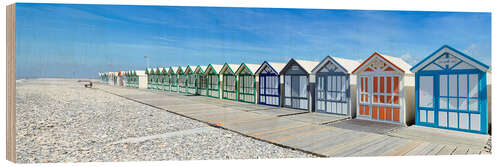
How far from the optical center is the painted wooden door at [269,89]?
1224 centimetres

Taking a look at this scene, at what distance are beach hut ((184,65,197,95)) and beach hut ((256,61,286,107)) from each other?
325 inches

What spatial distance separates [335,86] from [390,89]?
6.37 feet

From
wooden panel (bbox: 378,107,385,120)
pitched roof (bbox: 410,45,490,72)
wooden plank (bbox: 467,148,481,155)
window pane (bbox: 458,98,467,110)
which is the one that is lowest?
wooden plank (bbox: 467,148,481,155)

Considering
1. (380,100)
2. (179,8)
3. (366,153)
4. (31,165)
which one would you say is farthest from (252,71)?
(31,165)

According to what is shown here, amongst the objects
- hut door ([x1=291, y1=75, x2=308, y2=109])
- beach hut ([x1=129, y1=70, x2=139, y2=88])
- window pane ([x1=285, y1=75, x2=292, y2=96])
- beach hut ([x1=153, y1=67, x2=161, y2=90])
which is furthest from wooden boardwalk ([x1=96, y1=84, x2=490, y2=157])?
beach hut ([x1=129, y1=70, x2=139, y2=88])

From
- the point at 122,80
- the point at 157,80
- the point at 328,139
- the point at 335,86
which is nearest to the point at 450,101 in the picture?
the point at 335,86

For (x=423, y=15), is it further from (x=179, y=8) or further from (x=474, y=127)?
(x=179, y=8)

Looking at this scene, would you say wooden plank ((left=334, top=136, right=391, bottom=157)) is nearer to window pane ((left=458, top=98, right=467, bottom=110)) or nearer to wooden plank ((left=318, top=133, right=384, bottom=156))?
wooden plank ((left=318, top=133, right=384, bottom=156))

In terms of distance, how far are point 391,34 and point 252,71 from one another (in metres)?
8.12

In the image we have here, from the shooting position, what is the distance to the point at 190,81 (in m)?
20.7

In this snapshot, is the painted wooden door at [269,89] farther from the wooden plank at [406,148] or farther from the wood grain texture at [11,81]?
the wood grain texture at [11,81]

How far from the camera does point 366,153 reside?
5.30m

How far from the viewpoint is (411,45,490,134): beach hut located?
6180 mm

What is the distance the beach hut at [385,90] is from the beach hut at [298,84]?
2.18 metres
